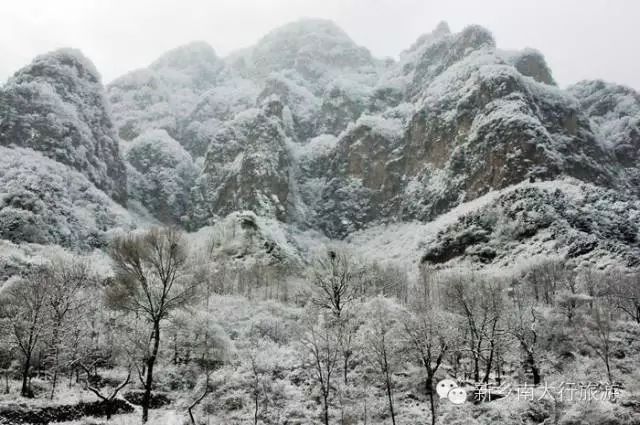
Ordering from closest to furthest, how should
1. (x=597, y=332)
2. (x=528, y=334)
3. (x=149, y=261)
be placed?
(x=149, y=261) → (x=528, y=334) → (x=597, y=332)

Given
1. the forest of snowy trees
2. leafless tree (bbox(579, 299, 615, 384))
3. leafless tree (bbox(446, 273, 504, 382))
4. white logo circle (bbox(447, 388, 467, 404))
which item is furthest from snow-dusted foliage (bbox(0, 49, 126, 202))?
leafless tree (bbox(579, 299, 615, 384))

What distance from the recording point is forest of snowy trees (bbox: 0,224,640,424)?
37625 mm

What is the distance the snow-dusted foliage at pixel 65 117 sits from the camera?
155 meters

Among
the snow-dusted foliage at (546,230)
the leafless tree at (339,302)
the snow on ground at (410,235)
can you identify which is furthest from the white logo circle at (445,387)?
the snow on ground at (410,235)

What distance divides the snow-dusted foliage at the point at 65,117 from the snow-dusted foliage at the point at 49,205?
335 inches

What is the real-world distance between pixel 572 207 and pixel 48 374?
117135mm

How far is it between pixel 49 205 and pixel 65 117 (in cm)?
4757

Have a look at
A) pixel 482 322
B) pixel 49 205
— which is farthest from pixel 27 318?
pixel 49 205

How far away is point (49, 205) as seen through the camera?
131750mm

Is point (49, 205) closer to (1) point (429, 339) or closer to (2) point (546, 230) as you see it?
(1) point (429, 339)

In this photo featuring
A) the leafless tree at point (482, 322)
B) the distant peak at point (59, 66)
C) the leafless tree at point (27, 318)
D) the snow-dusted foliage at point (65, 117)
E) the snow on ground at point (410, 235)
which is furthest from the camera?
the distant peak at point (59, 66)

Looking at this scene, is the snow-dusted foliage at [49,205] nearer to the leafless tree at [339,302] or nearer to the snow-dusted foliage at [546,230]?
the leafless tree at [339,302]

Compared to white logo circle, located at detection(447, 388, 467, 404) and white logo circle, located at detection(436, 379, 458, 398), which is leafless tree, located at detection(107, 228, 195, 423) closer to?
white logo circle, located at detection(436, 379, 458, 398)

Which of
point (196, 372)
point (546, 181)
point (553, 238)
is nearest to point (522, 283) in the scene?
point (553, 238)
